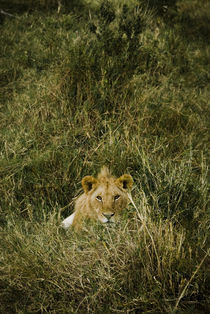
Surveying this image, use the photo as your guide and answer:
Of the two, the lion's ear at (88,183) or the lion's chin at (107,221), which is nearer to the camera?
the lion's chin at (107,221)

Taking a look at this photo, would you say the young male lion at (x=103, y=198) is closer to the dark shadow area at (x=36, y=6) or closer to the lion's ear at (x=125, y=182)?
the lion's ear at (x=125, y=182)

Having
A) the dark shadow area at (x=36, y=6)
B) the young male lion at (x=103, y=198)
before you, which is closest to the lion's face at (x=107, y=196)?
the young male lion at (x=103, y=198)

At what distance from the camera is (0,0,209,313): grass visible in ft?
6.78

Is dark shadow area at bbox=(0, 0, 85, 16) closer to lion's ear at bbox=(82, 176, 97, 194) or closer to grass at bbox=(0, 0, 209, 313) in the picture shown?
grass at bbox=(0, 0, 209, 313)

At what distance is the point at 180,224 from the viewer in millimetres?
2371

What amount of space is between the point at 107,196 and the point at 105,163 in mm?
791

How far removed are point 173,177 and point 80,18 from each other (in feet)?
16.4

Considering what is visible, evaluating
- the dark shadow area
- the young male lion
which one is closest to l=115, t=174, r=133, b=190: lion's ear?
the young male lion

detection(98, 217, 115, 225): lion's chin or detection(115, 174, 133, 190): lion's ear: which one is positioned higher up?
detection(115, 174, 133, 190): lion's ear

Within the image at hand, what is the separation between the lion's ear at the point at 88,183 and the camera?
8.47ft

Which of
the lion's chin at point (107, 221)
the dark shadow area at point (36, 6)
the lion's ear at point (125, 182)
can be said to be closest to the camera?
the lion's chin at point (107, 221)

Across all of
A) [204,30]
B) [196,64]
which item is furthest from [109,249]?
[204,30]

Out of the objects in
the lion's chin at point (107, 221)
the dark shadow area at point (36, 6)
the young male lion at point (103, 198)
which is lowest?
the lion's chin at point (107, 221)

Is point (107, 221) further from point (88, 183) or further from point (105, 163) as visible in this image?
point (105, 163)
